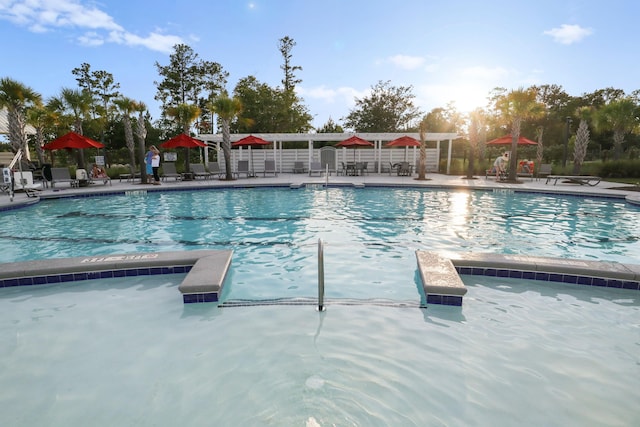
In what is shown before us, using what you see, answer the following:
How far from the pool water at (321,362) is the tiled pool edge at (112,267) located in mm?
365

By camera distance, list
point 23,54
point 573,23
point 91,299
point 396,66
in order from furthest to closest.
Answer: point 396,66, point 23,54, point 573,23, point 91,299

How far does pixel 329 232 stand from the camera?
7.80 m

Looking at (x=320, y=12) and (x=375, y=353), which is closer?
(x=375, y=353)

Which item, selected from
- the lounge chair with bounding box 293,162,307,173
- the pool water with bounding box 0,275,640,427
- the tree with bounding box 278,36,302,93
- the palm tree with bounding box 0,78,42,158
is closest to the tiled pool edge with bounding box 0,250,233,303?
the pool water with bounding box 0,275,640,427

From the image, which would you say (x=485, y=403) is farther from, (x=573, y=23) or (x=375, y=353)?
(x=573, y=23)

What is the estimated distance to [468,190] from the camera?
14.5 meters

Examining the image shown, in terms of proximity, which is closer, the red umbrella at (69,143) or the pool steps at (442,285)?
the pool steps at (442,285)

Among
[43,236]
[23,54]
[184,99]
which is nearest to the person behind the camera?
[43,236]

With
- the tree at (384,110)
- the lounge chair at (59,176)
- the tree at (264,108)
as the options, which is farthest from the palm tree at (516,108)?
the tree at (384,110)

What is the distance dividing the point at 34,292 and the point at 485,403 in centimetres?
528

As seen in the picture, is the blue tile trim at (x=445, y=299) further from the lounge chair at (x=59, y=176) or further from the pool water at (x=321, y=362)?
the lounge chair at (x=59, y=176)

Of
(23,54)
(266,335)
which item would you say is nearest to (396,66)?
(23,54)

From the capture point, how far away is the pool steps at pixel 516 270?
4.14 metres

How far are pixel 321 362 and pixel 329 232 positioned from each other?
4.76m
